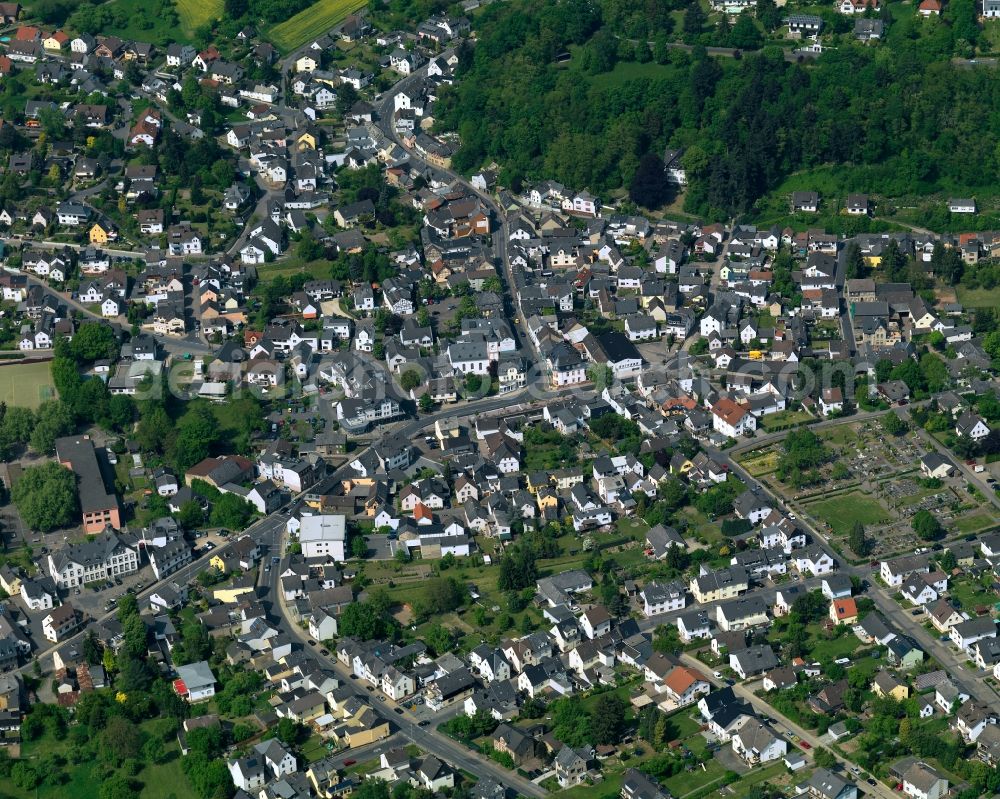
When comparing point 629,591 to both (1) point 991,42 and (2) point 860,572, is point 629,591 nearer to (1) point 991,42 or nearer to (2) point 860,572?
(2) point 860,572

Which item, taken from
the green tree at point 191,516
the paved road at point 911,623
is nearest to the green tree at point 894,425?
the paved road at point 911,623

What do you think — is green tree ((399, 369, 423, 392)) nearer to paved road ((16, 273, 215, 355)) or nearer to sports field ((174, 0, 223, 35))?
paved road ((16, 273, 215, 355))

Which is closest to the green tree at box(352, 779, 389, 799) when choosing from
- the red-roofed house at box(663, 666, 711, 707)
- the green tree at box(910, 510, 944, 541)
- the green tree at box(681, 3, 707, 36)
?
the red-roofed house at box(663, 666, 711, 707)

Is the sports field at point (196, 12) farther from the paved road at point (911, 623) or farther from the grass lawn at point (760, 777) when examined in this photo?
the grass lawn at point (760, 777)

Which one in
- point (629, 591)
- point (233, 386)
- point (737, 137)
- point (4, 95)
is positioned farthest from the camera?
point (4, 95)

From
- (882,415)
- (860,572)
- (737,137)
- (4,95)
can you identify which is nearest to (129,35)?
(4,95)

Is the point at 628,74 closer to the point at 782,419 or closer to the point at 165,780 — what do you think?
the point at 782,419
